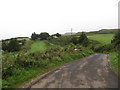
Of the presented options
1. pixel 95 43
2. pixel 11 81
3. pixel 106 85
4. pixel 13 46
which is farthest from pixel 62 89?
pixel 95 43

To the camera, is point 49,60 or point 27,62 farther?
point 49,60

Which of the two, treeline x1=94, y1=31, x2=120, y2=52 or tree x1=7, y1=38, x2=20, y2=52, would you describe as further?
tree x1=7, y1=38, x2=20, y2=52

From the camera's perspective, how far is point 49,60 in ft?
58.9

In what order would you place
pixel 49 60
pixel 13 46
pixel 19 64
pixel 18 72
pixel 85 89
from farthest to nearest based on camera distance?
pixel 13 46 < pixel 49 60 < pixel 19 64 < pixel 18 72 < pixel 85 89

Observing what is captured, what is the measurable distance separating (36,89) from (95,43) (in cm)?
6478

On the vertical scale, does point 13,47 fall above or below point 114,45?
above

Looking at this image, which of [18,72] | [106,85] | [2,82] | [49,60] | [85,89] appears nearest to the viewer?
[85,89]

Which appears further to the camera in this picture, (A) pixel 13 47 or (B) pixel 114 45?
(B) pixel 114 45

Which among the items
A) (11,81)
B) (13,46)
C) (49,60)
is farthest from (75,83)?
(13,46)

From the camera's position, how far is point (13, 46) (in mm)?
47531

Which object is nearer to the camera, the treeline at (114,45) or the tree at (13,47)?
the treeline at (114,45)

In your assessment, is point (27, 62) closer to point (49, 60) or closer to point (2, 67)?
point (2, 67)

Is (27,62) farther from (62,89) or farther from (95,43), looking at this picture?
(95,43)

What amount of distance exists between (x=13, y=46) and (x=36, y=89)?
1619 inches
